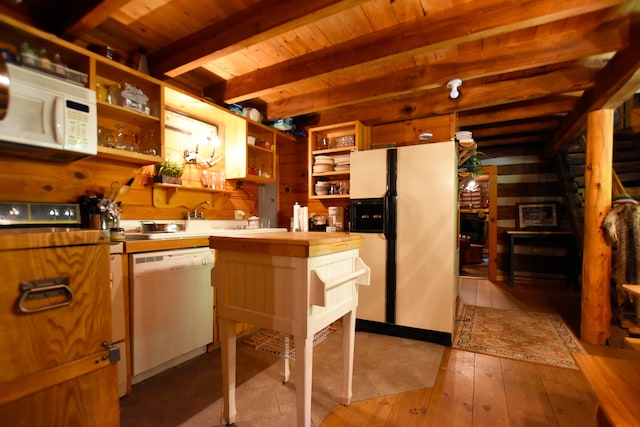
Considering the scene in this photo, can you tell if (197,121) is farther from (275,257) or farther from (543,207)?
(543,207)

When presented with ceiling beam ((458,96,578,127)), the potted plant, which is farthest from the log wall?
the potted plant

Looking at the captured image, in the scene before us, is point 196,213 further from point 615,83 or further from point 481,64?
point 615,83

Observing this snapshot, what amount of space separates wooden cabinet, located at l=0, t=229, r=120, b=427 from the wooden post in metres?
3.48

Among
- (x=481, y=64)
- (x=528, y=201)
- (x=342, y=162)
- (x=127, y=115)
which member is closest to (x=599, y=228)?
(x=481, y=64)

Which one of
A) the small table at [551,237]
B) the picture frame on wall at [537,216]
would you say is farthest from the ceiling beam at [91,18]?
the picture frame on wall at [537,216]

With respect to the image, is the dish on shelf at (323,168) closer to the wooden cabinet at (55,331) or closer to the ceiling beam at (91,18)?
the ceiling beam at (91,18)

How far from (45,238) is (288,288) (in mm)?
790

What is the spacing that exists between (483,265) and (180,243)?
698cm

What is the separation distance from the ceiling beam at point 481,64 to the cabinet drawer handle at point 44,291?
8.86 ft

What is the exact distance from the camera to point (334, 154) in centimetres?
338

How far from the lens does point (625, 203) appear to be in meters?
2.49

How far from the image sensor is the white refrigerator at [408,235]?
2512mm

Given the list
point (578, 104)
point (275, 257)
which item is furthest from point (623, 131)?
point (275, 257)

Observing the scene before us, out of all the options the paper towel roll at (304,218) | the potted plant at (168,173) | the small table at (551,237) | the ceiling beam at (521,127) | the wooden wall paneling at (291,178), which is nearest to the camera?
the potted plant at (168,173)
